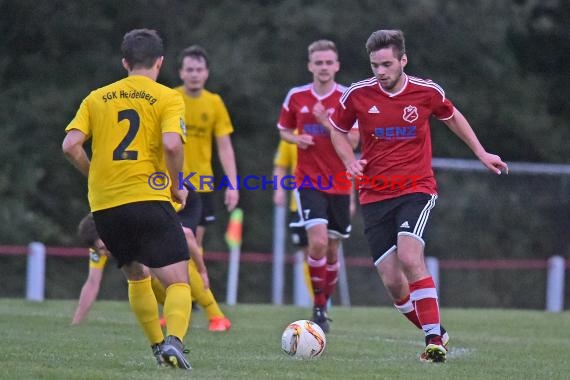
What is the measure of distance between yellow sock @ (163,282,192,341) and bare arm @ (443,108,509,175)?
2.12 meters

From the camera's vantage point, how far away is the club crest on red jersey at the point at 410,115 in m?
7.91

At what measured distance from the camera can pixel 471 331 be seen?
1083 cm

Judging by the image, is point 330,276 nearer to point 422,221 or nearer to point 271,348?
point 271,348

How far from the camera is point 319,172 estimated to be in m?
10.3

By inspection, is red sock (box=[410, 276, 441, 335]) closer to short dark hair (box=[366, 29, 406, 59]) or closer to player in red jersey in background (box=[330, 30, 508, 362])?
player in red jersey in background (box=[330, 30, 508, 362])

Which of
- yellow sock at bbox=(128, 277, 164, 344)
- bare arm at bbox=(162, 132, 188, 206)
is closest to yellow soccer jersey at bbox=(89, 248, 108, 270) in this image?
yellow sock at bbox=(128, 277, 164, 344)

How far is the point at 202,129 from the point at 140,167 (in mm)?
4254

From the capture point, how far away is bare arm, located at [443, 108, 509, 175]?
7.71 m

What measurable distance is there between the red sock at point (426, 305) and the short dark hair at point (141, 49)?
6.96 ft

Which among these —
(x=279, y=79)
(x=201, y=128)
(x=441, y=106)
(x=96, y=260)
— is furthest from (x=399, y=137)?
(x=279, y=79)

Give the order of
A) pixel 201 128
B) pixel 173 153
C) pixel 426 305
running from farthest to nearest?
1. pixel 201 128
2. pixel 426 305
3. pixel 173 153

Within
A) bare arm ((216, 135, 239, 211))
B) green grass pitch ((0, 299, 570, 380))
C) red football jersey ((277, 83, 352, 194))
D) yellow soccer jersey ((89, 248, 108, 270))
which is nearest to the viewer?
green grass pitch ((0, 299, 570, 380))

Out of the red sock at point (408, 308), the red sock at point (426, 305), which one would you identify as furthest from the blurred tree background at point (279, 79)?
the red sock at point (426, 305)

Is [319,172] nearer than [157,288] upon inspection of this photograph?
No
